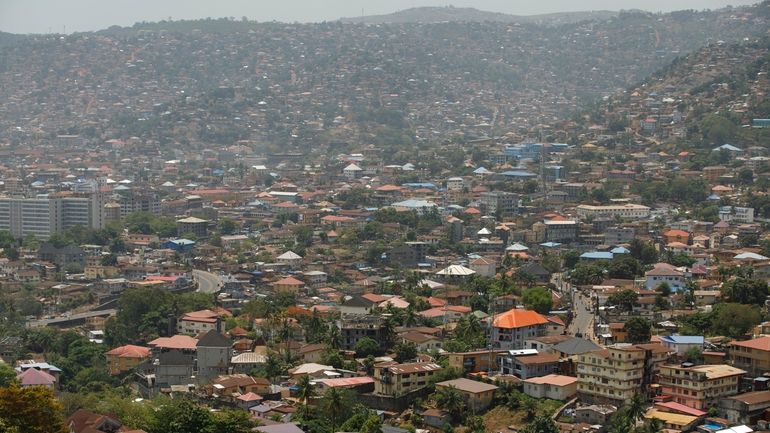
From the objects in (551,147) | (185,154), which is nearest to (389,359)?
(551,147)

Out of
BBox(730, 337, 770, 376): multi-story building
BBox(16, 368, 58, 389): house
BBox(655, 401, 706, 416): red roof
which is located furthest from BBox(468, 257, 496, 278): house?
BBox(655, 401, 706, 416): red roof

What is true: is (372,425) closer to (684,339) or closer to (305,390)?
(305,390)

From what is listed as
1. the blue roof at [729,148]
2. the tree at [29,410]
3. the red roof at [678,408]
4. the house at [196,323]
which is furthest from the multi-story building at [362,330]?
the blue roof at [729,148]

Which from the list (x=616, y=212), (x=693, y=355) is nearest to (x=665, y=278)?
(x=693, y=355)

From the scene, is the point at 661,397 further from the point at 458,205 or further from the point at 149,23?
the point at 149,23

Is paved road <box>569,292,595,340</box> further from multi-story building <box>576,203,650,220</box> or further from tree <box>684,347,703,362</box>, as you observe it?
multi-story building <box>576,203,650,220</box>
